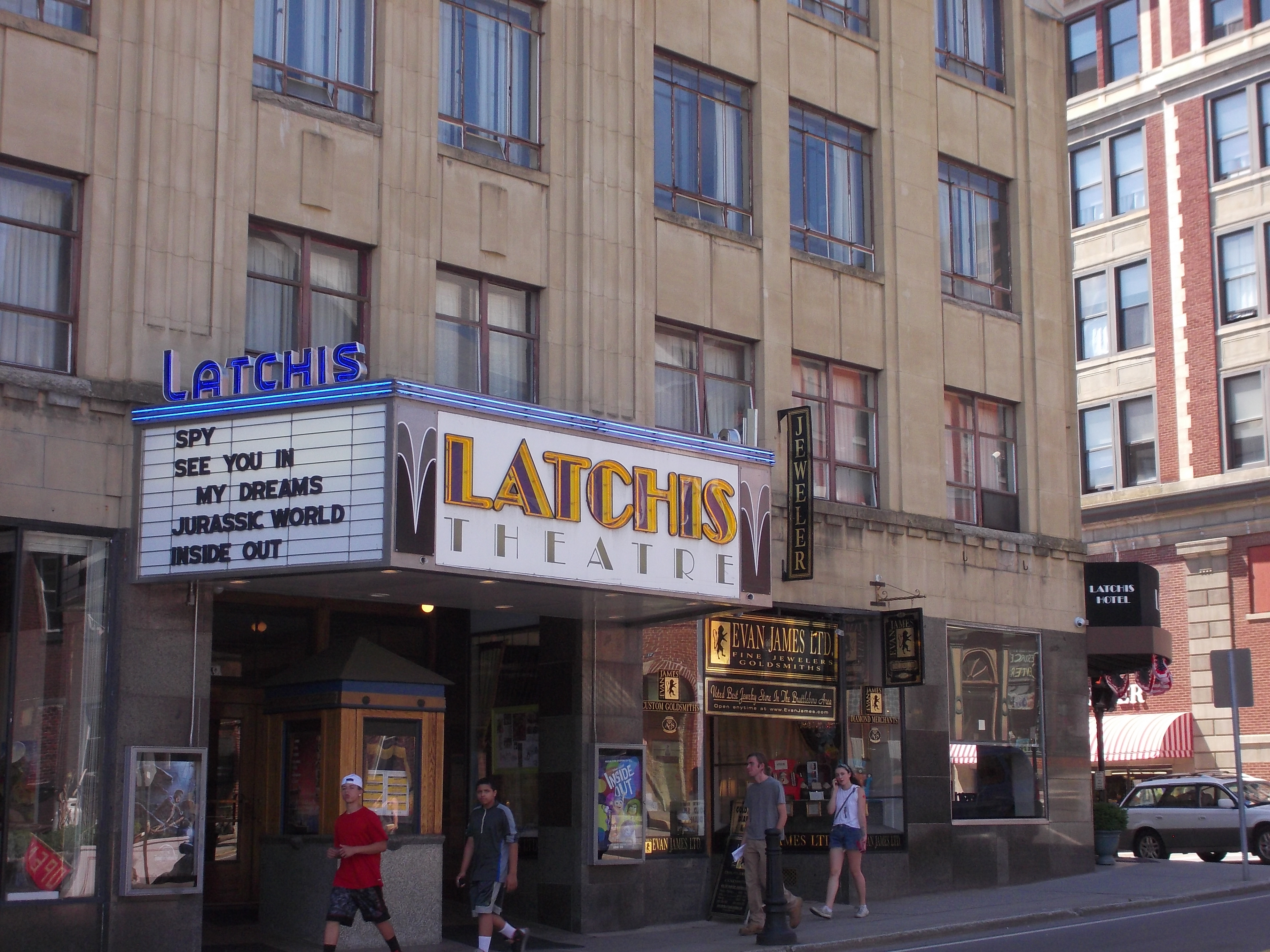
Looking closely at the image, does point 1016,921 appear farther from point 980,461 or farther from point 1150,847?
point 1150,847

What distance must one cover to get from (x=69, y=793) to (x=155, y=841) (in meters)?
0.95

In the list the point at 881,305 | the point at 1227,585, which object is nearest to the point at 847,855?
the point at 881,305

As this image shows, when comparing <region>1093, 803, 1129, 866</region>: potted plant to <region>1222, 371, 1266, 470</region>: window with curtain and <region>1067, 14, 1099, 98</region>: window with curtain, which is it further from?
<region>1067, 14, 1099, 98</region>: window with curtain

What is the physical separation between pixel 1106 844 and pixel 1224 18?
27.2 metres

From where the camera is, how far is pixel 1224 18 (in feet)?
148

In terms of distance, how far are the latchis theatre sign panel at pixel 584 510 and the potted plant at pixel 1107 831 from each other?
43.1 ft

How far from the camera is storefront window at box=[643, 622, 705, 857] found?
20547mm

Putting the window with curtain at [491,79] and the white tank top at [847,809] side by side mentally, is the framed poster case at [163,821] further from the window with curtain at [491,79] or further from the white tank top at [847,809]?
the white tank top at [847,809]

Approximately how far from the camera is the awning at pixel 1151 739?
141 feet

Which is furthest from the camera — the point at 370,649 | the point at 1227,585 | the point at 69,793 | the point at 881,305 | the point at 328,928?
the point at 1227,585

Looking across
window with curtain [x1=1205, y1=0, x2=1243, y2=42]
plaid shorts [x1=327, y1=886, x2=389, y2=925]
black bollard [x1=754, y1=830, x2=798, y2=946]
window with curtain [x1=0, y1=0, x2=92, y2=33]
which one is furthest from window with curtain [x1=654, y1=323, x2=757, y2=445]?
window with curtain [x1=1205, y1=0, x2=1243, y2=42]

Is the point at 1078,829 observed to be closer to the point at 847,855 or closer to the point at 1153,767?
the point at 847,855

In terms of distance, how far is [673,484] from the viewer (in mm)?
17266

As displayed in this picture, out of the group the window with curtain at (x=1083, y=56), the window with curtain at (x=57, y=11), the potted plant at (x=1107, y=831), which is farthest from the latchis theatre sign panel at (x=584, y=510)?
the window with curtain at (x=1083, y=56)
